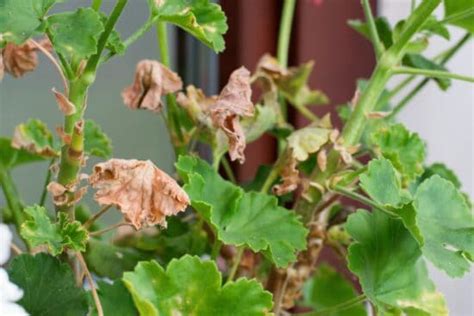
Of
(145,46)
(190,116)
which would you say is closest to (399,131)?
(190,116)

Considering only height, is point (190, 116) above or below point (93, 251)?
above

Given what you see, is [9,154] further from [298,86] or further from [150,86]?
[298,86]

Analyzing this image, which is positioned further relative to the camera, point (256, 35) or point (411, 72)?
point (256, 35)

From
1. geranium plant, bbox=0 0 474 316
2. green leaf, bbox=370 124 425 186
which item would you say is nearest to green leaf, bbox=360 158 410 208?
geranium plant, bbox=0 0 474 316

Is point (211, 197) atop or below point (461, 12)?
below

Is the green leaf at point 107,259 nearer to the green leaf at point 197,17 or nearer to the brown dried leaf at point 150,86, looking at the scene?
the brown dried leaf at point 150,86

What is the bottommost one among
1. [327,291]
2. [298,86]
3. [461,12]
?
[327,291]

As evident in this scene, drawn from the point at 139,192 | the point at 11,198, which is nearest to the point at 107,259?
the point at 11,198

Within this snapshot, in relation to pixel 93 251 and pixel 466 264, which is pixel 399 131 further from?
pixel 93 251
